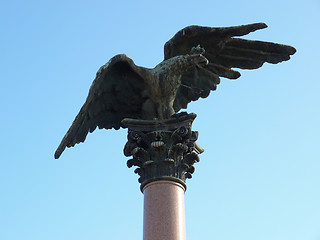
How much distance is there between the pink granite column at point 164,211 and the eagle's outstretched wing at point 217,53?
3.19 metres

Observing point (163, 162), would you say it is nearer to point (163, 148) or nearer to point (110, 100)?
point (163, 148)

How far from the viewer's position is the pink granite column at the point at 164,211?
10.6 metres

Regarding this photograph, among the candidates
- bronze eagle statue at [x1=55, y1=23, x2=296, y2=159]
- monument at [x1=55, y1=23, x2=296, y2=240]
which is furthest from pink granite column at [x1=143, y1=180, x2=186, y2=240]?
bronze eagle statue at [x1=55, y1=23, x2=296, y2=159]

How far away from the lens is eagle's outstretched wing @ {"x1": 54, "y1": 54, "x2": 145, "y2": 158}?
12398mm

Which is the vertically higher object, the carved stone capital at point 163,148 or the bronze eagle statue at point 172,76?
the bronze eagle statue at point 172,76

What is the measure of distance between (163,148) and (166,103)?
4.80 ft

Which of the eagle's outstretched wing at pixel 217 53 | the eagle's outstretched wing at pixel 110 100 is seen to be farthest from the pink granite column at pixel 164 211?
the eagle's outstretched wing at pixel 217 53

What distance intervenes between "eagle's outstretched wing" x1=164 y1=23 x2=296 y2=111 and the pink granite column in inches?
126

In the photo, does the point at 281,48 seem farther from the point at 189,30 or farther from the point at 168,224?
the point at 168,224

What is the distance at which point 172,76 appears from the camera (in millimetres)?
13000

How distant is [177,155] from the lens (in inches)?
465

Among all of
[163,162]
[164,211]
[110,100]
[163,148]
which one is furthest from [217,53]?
[164,211]

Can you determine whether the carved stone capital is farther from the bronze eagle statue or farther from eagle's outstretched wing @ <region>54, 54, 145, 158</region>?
eagle's outstretched wing @ <region>54, 54, 145, 158</region>

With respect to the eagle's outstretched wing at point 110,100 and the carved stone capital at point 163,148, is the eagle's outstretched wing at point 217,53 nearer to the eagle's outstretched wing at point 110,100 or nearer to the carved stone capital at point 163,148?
the eagle's outstretched wing at point 110,100
